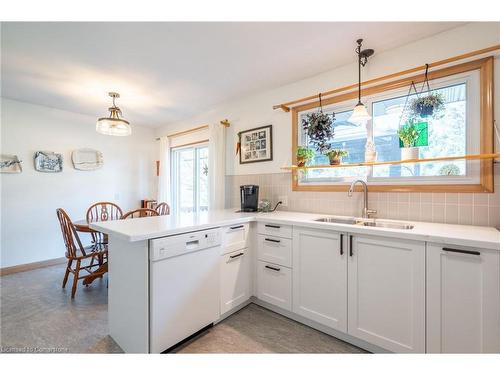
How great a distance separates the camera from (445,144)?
173 cm

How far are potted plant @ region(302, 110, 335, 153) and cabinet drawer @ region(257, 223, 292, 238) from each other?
0.96 meters

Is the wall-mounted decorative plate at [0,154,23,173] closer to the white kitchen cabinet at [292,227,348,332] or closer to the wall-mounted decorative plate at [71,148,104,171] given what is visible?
the wall-mounted decorative plate at [71,148,104,171]

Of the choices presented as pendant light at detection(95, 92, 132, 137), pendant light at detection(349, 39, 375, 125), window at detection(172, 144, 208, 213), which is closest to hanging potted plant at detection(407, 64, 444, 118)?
pendant light at detection(349, 39, 375, 125)

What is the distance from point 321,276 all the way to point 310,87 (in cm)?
195

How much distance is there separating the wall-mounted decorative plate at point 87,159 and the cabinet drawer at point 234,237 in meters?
3.21

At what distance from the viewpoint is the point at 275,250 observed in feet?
6.57

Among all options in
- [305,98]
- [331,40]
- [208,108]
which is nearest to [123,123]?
[208,108]

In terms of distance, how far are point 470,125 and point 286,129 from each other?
159 centimetres

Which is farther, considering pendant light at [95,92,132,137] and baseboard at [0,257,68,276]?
baseboard at [0,257,68,276]

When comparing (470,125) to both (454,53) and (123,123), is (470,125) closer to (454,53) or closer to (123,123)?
(454,53)

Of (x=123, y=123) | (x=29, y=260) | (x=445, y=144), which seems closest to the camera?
(x=445, y=144)

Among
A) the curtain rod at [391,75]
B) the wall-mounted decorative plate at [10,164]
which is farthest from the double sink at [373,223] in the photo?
the wall-mounted decorative plate at [10,164]

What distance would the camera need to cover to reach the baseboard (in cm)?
297

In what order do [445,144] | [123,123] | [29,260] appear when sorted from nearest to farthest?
[445,144] < [123,123] < [29,260]
